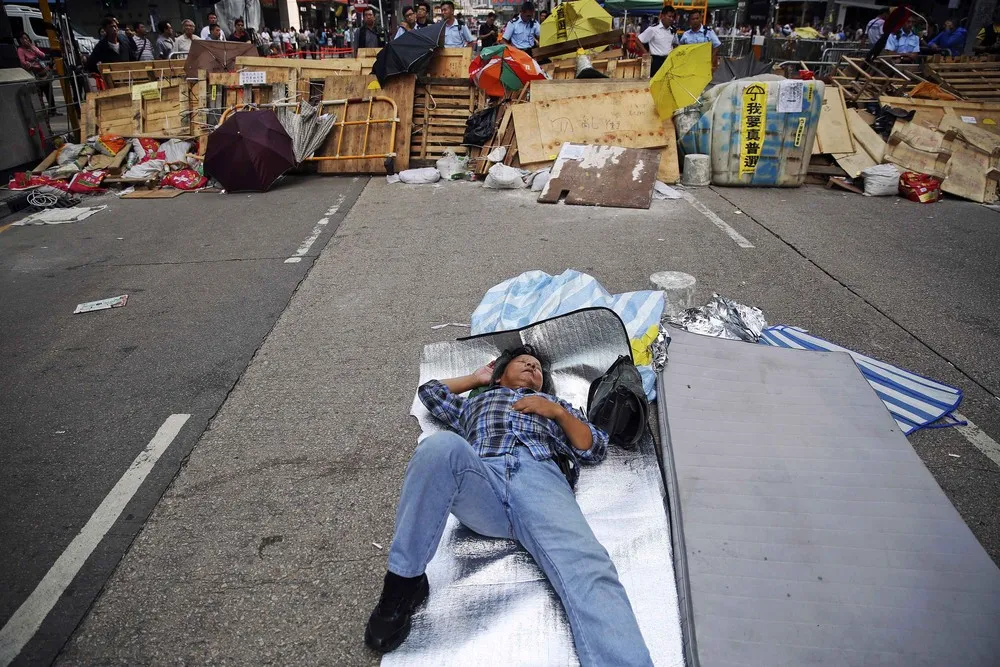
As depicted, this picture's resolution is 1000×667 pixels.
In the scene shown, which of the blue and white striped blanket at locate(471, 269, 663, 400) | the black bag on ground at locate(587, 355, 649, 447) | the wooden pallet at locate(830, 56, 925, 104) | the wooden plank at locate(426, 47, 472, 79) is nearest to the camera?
the black bag on ground at locate(587, 355, 649, 447)

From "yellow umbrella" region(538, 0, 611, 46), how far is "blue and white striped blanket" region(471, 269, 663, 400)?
9.38 meters

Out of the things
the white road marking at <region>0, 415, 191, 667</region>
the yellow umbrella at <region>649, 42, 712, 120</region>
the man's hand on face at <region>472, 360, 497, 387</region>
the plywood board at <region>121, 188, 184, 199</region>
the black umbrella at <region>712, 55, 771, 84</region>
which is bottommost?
the white road marking at <region>0, 415, 191, 667</region>

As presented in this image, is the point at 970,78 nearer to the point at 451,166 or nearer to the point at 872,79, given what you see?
the point at 872,79

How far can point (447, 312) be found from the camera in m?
4.75

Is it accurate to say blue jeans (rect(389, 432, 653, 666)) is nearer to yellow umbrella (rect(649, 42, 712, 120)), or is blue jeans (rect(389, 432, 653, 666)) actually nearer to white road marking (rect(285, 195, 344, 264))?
white road marking (rect(285, 195, 344, 264))

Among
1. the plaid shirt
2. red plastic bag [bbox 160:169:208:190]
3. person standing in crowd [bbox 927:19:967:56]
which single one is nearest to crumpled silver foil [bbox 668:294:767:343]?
the plaid shirt

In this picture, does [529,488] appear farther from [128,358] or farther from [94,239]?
[94,239]

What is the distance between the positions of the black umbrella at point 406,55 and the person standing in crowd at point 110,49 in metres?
7.08

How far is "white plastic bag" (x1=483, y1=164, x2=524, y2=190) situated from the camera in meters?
8.71

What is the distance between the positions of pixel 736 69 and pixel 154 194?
53.0 ft

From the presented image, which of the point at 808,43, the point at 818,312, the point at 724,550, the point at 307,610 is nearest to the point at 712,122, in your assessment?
the point at 818,312

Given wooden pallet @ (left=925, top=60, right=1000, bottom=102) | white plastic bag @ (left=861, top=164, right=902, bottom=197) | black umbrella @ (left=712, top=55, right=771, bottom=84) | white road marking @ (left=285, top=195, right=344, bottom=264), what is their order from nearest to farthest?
white road marking @ (left=285, top=195, right=344, bottom=264)
white plastic bag @ (left=861, top=164, right=902, bottom=197)
wooden pallet @ (left=925, top=60, right=1000, bottom=102)
black umbrella @ (left=712, top=55, right=771, bottom=84)

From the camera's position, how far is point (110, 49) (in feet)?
44.3

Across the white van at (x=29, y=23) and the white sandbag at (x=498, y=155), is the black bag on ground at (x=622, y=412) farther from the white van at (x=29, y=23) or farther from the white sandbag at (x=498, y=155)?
the white van at (x=29, y=23)
